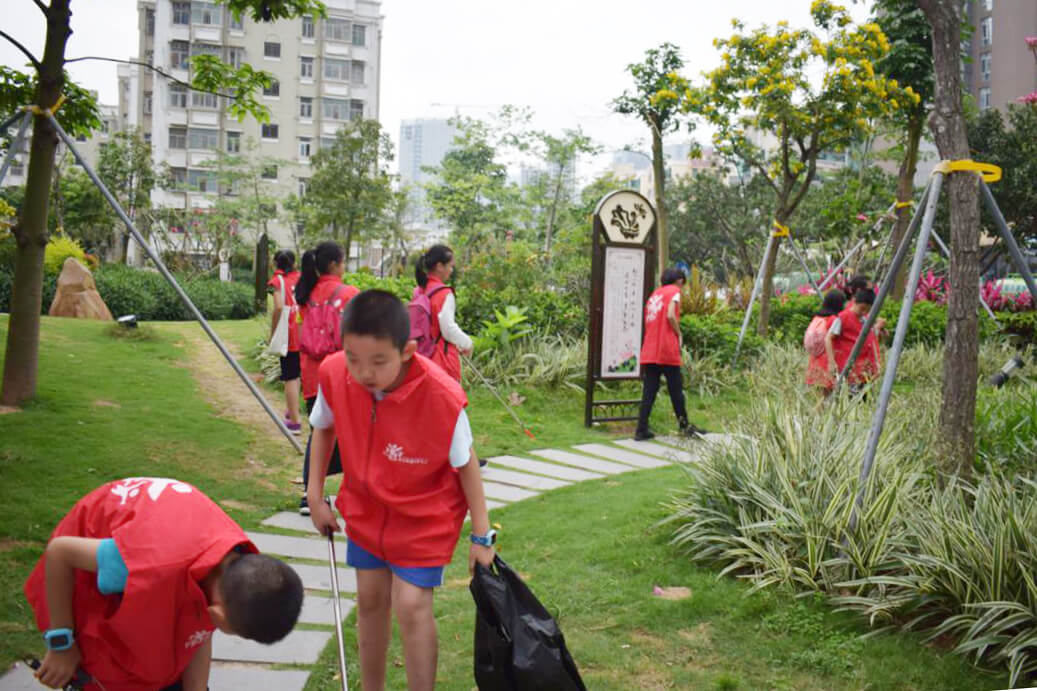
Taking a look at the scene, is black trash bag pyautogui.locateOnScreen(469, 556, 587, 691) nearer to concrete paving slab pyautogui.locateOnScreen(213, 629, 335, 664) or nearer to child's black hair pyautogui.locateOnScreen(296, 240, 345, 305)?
concrete paving slab pyautogui.locateOnScreen(213, 629, 335, 664)

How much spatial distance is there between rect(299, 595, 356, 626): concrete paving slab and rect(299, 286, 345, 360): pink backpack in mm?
1680

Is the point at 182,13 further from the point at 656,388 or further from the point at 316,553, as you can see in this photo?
the point at 316,553

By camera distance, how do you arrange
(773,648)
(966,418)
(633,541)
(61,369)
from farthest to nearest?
(61,369) < (633,541) < (966,418) < (773,648)

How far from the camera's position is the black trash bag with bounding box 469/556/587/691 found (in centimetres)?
206

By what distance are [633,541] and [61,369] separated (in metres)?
5.51

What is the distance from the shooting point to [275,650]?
2982 millimetres

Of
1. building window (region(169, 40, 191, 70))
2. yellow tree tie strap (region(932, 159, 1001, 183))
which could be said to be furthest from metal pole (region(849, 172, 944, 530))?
building window (region(169, 40, 191, 70))

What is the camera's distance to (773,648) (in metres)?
2.96

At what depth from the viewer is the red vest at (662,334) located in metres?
6.80

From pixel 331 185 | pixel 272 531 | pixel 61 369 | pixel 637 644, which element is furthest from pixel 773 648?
pixel 331 185

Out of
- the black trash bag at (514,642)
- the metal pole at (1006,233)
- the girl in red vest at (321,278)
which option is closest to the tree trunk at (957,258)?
the metal pole at (1006,233)

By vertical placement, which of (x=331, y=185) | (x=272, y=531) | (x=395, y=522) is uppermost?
(x=331, y=185)

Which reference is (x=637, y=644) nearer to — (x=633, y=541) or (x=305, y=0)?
(x=633, y=541)

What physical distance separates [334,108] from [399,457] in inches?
561
